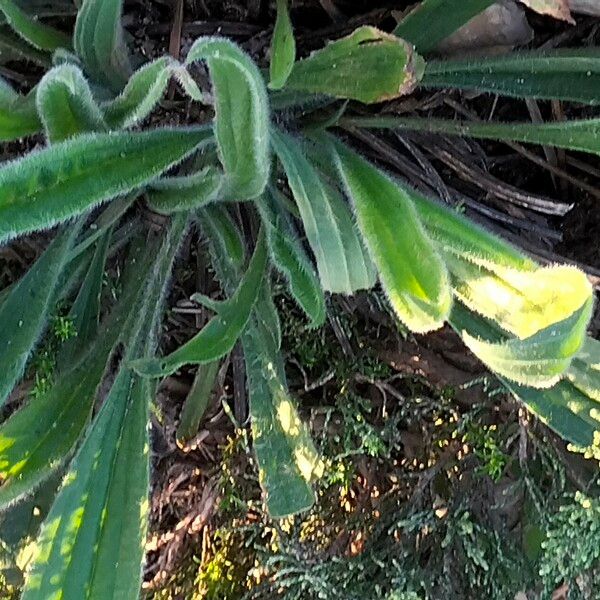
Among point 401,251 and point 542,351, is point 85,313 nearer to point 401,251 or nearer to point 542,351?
point 401,251

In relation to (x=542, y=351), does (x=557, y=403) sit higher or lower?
lower

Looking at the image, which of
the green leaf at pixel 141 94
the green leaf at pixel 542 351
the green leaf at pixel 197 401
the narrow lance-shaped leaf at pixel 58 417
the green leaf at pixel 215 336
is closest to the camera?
the green leaf at pixel 542 351

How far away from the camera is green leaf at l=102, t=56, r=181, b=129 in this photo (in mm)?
680

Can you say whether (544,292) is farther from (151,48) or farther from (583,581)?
(151,48)

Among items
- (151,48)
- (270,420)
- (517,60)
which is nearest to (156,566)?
(270,420)

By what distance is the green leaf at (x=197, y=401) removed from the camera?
107cm

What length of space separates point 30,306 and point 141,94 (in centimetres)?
28

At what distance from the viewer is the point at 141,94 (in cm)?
74

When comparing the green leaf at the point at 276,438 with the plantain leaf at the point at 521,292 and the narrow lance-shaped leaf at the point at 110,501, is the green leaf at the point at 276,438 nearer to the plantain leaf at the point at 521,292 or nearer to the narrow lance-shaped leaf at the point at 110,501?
the narrow lance-shaped leaf at the point at 110,501

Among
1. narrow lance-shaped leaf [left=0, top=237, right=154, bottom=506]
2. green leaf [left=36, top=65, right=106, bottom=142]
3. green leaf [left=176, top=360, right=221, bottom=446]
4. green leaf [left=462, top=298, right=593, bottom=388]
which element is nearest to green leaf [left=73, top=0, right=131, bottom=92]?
green leaf [left=36, top=65, right=106, bottom=142]

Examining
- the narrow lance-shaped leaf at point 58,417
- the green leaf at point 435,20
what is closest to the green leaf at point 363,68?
the green leaf at point 435,20

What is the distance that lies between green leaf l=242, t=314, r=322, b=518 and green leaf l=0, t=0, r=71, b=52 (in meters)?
0.37

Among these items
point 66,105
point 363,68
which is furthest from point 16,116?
point 363,68

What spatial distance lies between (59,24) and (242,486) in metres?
0.61
